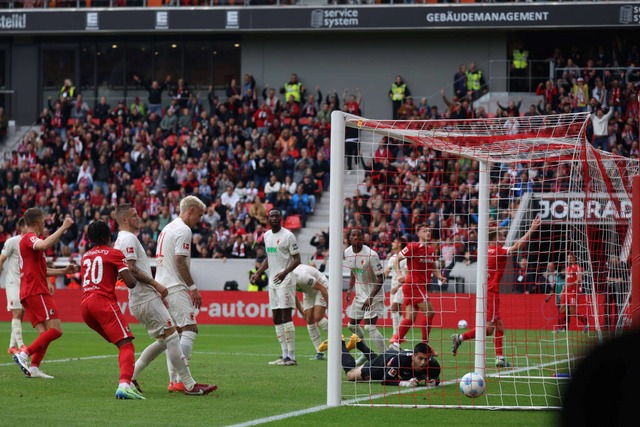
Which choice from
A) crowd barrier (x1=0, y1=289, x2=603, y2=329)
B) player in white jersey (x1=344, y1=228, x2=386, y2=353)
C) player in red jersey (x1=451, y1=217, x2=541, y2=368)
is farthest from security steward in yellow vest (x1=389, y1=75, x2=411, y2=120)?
player in red jersey (x1=451, y1=217, x2=541, y2=368)

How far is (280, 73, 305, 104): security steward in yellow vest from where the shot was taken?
34.9 m

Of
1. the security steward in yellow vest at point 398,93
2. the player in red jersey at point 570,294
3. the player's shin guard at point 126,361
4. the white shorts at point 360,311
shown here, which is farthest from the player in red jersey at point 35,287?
the security steward in yellow vest at point 398,93

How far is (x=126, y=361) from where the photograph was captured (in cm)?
991

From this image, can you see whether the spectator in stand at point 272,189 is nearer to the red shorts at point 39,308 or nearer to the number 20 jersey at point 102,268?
the red shorts at point 39,308

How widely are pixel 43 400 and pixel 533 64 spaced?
27.2 m

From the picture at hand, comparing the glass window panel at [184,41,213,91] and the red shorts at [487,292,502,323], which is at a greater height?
the glass window panel at [184,41,213,91]

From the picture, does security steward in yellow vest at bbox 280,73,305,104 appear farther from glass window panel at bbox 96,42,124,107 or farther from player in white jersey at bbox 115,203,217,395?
player in white jersey at bbox 115,203,217,395

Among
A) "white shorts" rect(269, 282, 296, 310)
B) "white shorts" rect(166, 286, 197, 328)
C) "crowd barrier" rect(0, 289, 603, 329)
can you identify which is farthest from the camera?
"crowd barrier" rect(0, 289, 603, 329)

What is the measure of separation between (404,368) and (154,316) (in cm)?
308

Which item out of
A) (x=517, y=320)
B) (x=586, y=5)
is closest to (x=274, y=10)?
(x=586, y=5)

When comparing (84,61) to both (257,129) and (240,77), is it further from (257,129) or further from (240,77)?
(257,129)

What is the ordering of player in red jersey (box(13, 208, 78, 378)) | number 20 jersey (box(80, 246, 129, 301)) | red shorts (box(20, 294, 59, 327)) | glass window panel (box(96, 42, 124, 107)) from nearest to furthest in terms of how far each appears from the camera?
number 20 jersey (box(80, 246, 129, 301)) < player in red jersey (box(13, 208, 78, 378)) < red shorts (box(20, 294, 59, 327)) < glass window panel (box(96, 42, 124, 107))

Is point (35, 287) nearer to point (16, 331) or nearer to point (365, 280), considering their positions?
point (16, 331)

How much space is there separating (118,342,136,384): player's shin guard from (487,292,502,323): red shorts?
20.2 ft
